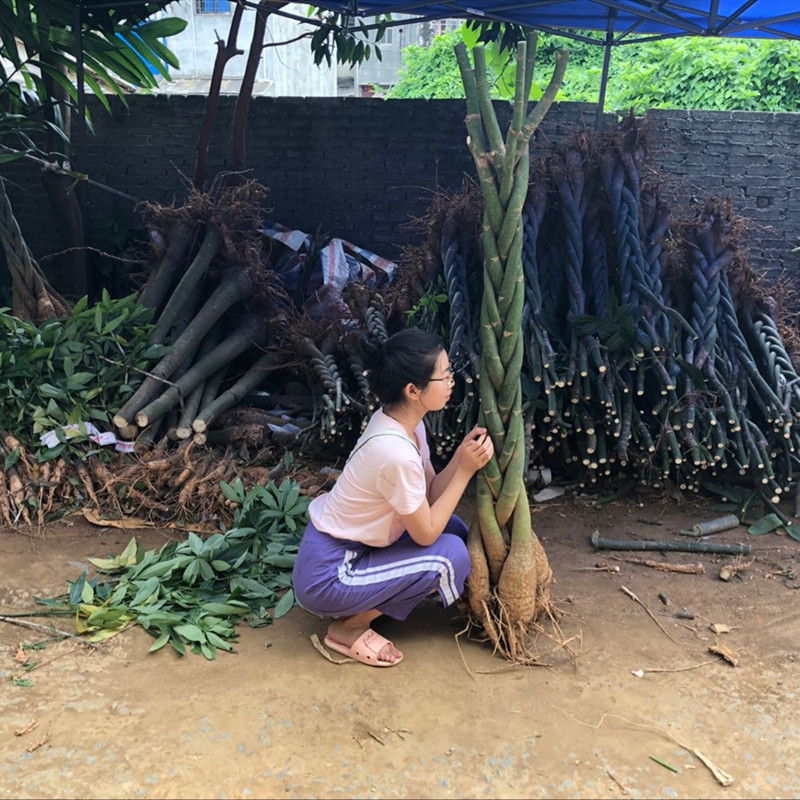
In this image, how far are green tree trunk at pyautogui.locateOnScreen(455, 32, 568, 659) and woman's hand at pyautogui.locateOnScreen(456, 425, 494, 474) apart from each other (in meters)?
0.07

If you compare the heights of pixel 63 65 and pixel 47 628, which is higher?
pixel 63 65

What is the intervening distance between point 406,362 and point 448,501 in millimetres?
457

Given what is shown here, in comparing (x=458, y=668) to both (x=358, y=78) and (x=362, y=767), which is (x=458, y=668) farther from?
(x=358, y=78)

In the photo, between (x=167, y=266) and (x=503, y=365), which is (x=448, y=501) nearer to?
(x=503, y=365)

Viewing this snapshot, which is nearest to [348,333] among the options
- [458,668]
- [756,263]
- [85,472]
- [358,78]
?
[85,472]

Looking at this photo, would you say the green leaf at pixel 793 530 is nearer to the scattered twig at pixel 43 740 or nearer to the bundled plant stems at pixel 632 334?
the bundled plant stems at pixel 632 334

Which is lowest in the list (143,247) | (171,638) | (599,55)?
(171,638)

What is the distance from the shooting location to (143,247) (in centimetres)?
582

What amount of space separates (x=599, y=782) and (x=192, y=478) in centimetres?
235

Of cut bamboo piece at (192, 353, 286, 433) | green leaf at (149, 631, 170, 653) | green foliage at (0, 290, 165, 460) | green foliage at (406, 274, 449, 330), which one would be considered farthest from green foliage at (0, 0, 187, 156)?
green leaf at (149, 631, 170, 653)

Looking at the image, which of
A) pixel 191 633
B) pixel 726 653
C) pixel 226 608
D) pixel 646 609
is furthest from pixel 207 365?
pixel 726 653

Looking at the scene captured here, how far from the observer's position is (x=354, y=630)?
2.51m

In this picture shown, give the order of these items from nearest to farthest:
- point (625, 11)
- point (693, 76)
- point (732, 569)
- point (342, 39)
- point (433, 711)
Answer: point (433, 711) → point (732, 569) → point (625, 11) → point (342, 39) → point (693, 76)

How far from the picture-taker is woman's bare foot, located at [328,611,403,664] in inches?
97.4
